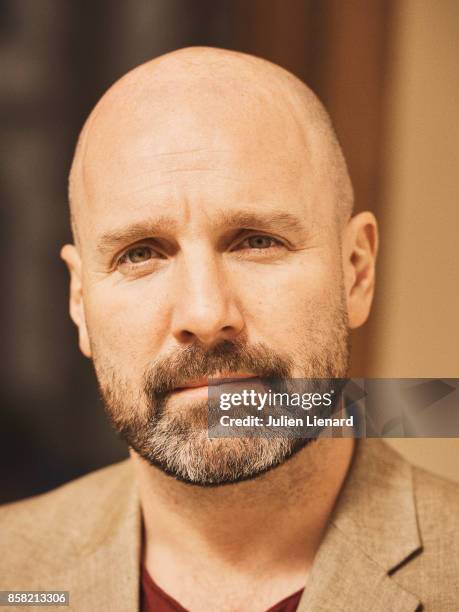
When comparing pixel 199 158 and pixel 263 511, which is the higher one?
pixel 199 158

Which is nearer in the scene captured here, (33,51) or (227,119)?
(227,119)

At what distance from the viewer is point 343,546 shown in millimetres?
1029

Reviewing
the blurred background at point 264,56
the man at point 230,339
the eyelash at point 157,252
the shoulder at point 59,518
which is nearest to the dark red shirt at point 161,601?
the man at point 230,339

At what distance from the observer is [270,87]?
Result: 105cm

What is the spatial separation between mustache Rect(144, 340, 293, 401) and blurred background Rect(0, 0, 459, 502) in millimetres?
326

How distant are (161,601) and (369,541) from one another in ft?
1.16

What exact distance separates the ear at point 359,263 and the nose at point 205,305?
10.2 inches

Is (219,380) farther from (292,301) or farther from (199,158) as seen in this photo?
(199,158)

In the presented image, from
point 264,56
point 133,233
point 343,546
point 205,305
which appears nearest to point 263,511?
point 343,546

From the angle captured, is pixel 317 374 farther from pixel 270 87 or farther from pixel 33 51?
pixel 33 51

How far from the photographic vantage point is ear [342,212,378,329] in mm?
1119

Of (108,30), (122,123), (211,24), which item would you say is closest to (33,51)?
(108,30)

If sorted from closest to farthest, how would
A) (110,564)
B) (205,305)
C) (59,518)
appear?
1. (205,305)
2. (110,564)
3. (59,518)

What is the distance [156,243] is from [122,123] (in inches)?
8.0
